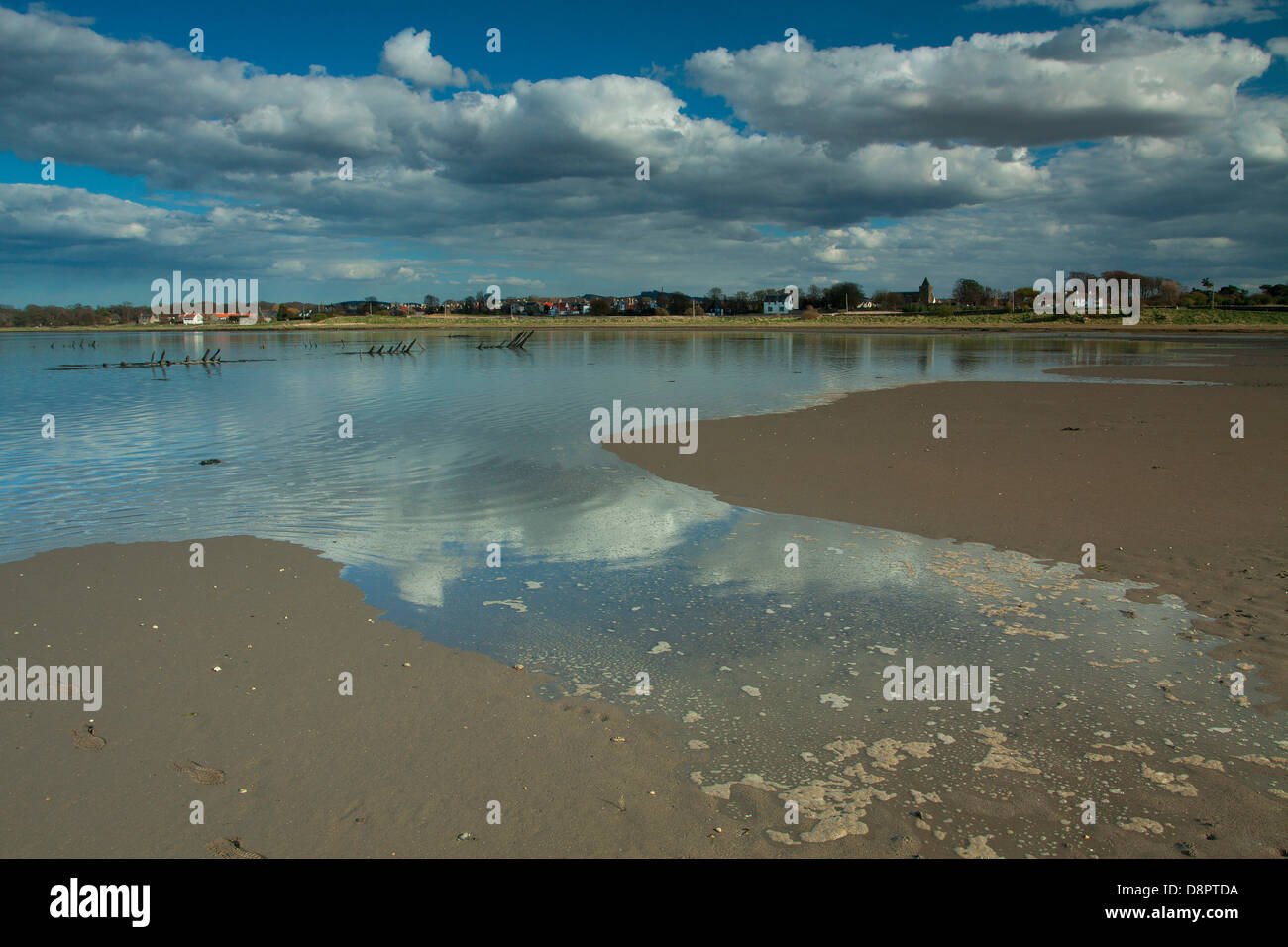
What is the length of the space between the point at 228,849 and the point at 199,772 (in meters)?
0.89

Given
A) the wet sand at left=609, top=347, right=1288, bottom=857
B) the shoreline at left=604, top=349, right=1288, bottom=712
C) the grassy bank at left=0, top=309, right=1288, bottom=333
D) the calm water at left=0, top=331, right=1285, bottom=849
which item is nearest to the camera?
the wet sand at left=609, top=347, right=1288, bottom=857

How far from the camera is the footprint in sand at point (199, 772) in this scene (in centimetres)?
448

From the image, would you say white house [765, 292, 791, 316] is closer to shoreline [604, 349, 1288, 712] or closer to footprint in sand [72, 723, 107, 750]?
shoreline [604, 349, 1288, 712]

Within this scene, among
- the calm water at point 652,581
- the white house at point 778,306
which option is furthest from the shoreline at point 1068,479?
the white house at point 778,306

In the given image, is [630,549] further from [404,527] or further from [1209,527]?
[1209,527]

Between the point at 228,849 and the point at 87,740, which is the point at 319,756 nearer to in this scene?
the point at 228,849

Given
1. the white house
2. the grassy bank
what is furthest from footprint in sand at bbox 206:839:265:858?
the white house

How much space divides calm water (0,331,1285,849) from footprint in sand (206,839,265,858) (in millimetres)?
2423

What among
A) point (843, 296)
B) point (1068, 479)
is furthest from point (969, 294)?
point (1068, 479)

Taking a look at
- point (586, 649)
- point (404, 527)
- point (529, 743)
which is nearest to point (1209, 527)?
point (586, 649)

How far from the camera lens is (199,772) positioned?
15.0ft

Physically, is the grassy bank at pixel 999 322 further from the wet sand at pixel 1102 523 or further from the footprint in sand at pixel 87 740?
the footprint in sand at pixel 87 740

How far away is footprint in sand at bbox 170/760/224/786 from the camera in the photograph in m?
4.48

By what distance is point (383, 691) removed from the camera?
563 centimetres
